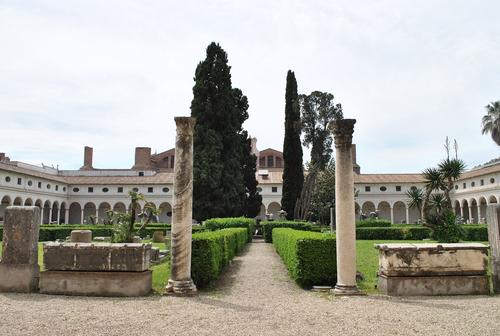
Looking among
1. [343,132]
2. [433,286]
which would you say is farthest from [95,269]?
[433,286]

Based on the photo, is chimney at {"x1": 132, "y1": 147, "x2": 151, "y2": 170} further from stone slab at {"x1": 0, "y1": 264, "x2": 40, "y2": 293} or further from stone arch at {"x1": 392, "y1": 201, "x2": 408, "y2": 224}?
stone slab at {"x1": 0, "y1": 264, "x2": 40, "y2": 293}

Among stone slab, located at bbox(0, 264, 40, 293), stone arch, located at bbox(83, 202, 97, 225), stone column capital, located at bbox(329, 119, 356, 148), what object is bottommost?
stone slab, located at bbox(0, 264, 40, 293)

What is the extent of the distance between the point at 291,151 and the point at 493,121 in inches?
761

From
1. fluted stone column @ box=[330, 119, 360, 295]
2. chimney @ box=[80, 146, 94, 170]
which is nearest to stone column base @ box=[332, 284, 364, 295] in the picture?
fluted stone column @ box=[330, 119, 360, 295]

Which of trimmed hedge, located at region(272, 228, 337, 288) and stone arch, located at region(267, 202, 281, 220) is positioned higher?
stone arch, located at region(267, 202, 281, 220)

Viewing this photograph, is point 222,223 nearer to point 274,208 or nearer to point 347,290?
point 347,290

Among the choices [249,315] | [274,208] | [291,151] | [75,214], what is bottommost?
[249,315]

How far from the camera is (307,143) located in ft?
107

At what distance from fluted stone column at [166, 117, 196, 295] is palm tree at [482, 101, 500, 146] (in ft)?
122

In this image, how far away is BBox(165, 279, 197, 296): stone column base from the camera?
7509 millimetres

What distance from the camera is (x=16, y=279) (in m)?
7.59

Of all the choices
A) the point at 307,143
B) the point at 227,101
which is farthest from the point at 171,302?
the point at 307,143

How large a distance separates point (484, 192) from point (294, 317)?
41845 mm

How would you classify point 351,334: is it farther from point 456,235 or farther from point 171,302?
point 456,235
